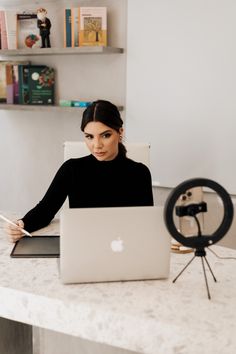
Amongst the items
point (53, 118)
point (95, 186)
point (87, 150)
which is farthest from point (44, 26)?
point (95, 186)

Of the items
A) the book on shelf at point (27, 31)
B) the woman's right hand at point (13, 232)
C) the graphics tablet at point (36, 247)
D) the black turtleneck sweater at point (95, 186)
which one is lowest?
the graphics tablet at point (36, 247)

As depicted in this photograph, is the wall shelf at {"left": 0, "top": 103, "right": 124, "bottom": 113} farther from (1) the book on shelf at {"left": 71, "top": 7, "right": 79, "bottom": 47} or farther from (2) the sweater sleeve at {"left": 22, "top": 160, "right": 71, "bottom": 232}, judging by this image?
(2) the sweater sleeve at {"left": 22, "top": 160, "right": 71, "bottom": 232}

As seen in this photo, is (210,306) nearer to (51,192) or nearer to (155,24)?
(51,192)

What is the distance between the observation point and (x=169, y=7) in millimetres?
2873

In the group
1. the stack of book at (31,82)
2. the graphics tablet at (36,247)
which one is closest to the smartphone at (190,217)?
the graphics tablet at (36,247)

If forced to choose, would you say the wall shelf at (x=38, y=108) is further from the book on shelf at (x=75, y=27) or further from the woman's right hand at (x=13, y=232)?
the woman's right hand at (x=13, y=232)

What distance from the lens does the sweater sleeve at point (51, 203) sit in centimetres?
179

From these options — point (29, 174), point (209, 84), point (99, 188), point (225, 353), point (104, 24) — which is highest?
point (104, 24)

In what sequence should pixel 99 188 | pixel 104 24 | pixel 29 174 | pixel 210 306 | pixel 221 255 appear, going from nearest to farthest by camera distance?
pixel 210 306, pixel 221 255, pixel 99 188, pixel 104 24, pixel 29 174

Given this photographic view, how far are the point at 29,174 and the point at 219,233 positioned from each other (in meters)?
2.59

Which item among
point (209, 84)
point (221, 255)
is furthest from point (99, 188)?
point (209, 84)

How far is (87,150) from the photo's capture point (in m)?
2.15

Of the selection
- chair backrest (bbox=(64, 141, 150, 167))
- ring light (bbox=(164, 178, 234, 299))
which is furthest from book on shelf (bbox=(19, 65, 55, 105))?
ring light (bbox=(164, 178, 234, 299))

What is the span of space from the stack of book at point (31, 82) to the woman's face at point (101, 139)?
1.71m
